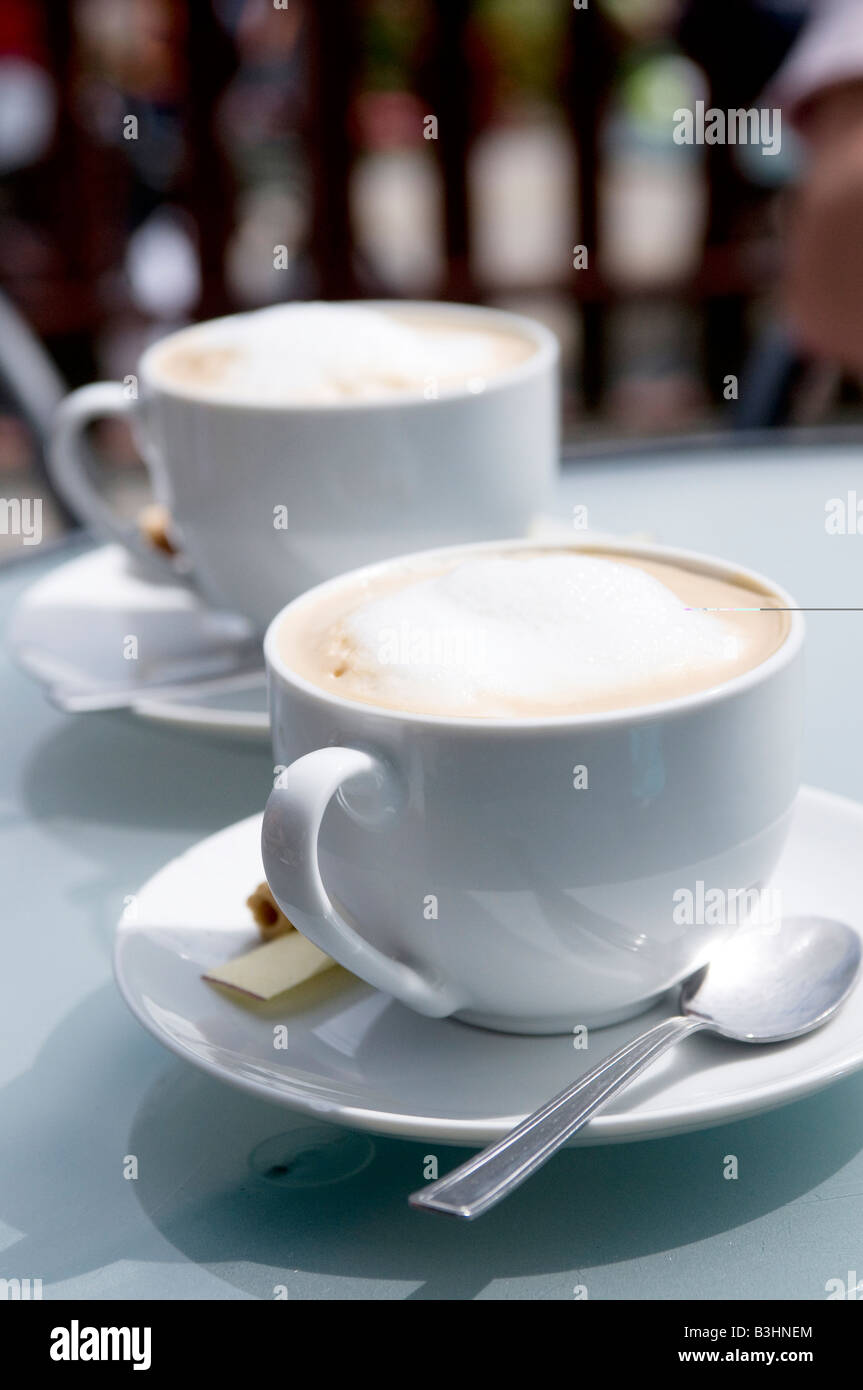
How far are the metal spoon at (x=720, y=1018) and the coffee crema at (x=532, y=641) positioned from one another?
0.33ft

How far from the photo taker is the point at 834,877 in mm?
585

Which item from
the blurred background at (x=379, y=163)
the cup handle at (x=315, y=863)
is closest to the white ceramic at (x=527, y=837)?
the cup handle at (x=315, y=863)

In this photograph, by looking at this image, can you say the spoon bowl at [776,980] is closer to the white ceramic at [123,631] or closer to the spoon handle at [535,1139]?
the spoon handle at [535,1139]

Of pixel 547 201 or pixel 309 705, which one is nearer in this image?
pixel 309 705

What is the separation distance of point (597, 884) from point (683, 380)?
2.68m

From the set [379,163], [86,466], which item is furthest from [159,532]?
[379,163]

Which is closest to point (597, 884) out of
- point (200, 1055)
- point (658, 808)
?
point (658, 808)

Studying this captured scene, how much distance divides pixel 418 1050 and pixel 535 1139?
0.29 feet

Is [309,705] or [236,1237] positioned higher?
[309,705]

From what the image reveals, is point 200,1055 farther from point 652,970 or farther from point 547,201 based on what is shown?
point 547,201

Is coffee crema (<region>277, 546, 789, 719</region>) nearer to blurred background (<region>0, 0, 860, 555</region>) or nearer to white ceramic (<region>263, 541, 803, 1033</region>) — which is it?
white ceramic (<region>263, 541, 803, 1033</region>)

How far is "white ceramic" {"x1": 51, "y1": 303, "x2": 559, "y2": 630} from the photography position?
799mm
